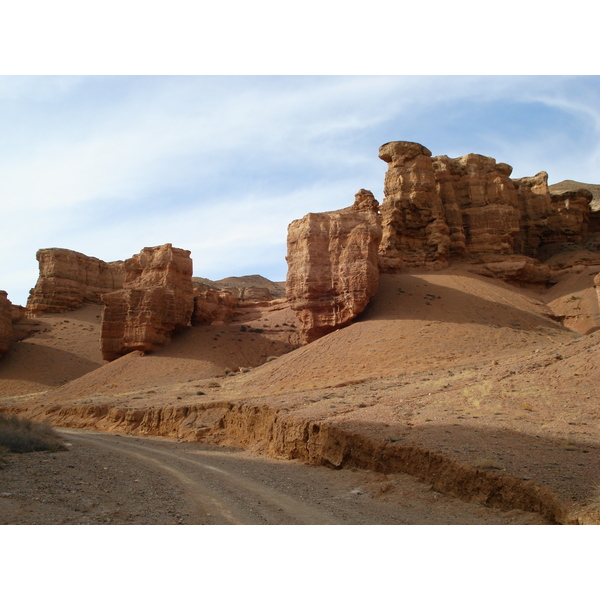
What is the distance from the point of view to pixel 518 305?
30.4m

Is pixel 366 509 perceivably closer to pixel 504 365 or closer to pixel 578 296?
pixel 504 365

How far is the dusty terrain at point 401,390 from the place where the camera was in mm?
9516

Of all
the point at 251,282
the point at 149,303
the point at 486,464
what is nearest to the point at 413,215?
the point at 149,303

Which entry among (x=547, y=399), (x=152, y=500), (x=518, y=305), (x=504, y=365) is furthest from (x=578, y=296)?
(x=152, y=500)

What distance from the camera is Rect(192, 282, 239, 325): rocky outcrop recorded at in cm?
4288

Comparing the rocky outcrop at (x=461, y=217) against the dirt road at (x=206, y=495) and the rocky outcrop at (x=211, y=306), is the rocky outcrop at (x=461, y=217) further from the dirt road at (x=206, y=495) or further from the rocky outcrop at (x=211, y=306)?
the dirt road at (x=206, y=495)

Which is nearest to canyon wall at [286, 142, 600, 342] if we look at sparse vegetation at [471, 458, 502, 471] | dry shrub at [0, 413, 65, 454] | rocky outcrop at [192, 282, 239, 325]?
rocky outcrop at [192, 282, 239, 325]

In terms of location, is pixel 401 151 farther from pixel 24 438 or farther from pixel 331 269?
pixel 24 438

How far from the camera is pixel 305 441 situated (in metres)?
14.0

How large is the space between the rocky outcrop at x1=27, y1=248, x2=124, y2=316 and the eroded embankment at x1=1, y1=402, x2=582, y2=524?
2695cm

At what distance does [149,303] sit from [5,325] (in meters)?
13.1

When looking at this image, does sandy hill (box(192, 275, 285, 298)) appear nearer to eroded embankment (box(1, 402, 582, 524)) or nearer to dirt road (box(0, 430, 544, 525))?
eroded embankment (box(1, 402, 582, 524))

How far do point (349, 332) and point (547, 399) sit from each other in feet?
48.7

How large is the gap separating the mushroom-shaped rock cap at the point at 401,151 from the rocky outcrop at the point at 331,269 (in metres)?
8.85
